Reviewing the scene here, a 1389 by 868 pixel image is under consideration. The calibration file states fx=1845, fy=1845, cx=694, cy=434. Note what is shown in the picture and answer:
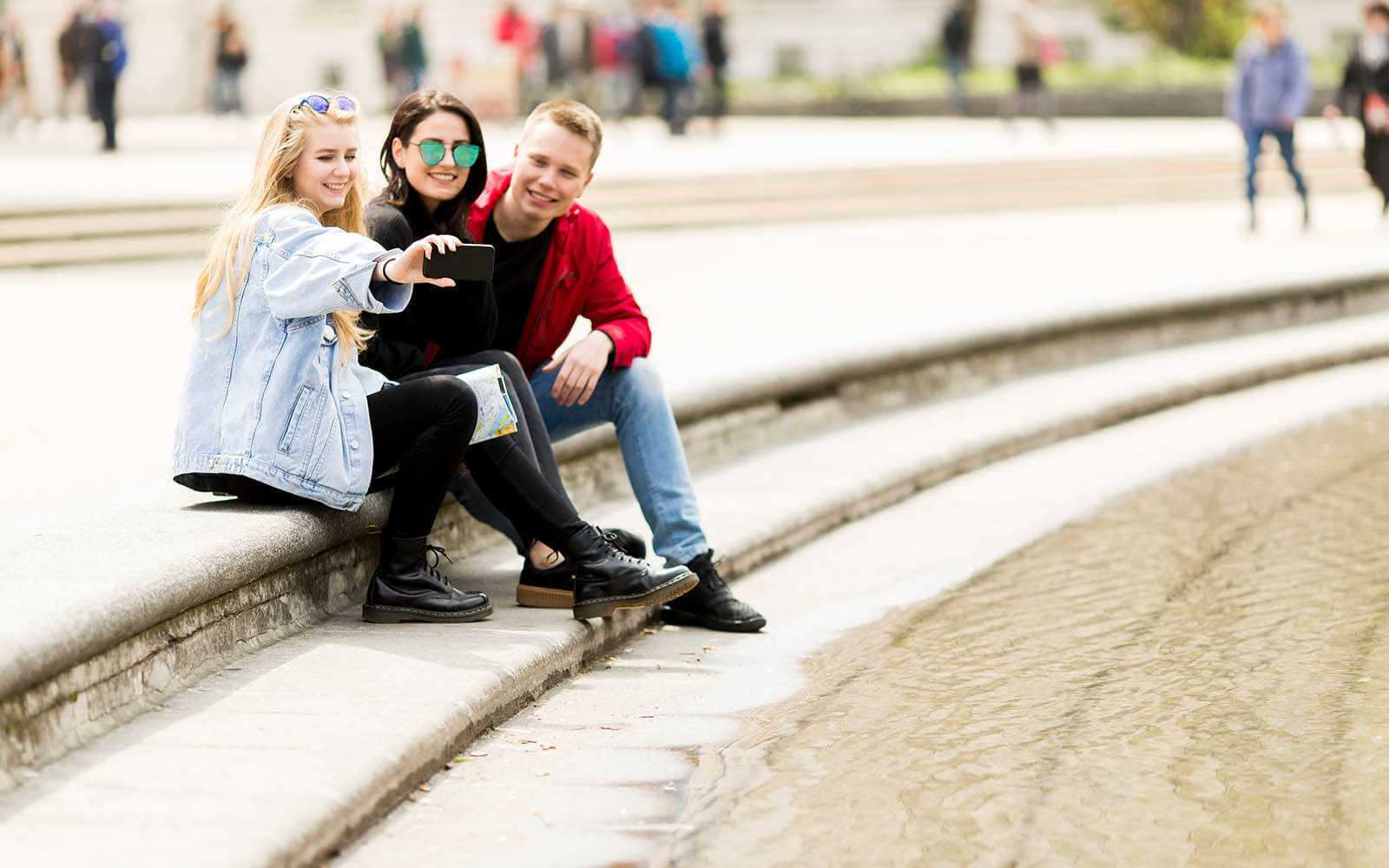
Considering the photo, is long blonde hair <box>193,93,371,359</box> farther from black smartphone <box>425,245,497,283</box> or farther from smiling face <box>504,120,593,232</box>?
smiling face <box>504,120,593,232</box>

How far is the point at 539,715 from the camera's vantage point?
411cm

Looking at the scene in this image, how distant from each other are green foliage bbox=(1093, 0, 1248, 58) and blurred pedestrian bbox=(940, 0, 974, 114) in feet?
19.6

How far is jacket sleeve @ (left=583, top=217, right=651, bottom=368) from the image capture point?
5.05 metres

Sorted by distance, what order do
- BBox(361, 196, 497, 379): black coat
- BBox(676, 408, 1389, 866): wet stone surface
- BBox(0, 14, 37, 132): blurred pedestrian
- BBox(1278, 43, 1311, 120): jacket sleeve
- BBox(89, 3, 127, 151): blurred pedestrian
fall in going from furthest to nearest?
BBox(0, 14, 37, 132): blurred pedestrian → BBox(89, 3, 127, 151): blurred pedestrian → BBox(1278, 43, 1311, 120): jacket sleeve → BBox(361, 196, 497, 379): black coat → BBox(676, 408, 1389, 866): wet stone surface

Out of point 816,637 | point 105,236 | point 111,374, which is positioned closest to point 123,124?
point 105,236

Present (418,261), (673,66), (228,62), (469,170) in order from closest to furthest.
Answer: (418,261) < (469,170) < (673,66) < (228,62)

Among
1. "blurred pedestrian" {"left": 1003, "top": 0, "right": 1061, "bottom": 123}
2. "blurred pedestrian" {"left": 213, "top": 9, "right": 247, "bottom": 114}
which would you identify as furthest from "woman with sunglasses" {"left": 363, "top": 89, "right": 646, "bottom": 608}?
"blurred pedestrian" {"left": 213, "top": 9, "right": 247, "bottom": 114}

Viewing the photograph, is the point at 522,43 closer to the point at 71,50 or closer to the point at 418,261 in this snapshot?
the point at 71,50

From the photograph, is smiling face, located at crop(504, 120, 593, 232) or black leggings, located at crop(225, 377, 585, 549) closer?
black leggings, located at crop(225, 377, 585, 549)

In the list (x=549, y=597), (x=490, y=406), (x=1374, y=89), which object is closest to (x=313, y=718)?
(x=490, y=406)

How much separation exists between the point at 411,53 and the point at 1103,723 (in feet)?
84.0

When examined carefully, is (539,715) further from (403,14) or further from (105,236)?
(403,14)

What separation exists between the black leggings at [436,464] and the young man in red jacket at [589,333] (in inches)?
10.6

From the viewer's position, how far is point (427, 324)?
15.5 ft
